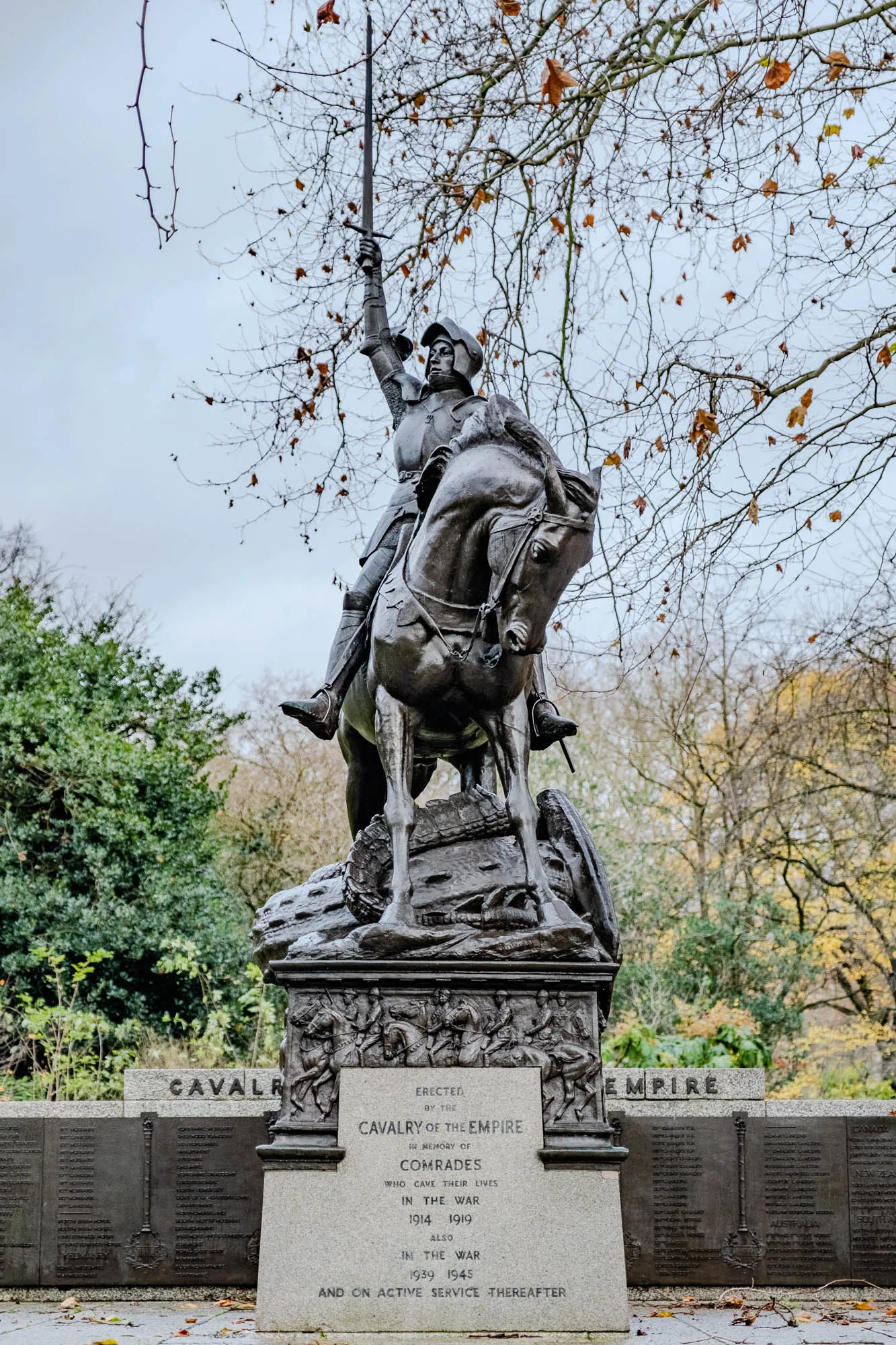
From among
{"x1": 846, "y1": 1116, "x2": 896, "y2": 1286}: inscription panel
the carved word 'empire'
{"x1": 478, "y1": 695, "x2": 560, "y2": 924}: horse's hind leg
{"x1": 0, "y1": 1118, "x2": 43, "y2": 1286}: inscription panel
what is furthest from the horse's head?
{"x1": 0, "y1": 1118, "x2": 43, "y2": 1286}: inscription panel

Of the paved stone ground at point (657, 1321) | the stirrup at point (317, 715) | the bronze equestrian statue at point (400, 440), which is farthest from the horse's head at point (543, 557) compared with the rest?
the paved stone ground at point (657, 1321)

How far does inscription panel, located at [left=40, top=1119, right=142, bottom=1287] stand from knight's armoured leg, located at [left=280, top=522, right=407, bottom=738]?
2.95 meters

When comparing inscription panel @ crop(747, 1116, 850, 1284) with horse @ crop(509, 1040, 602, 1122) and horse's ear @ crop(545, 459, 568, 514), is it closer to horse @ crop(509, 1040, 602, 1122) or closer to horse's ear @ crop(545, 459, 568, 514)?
horse @ crop(509, 1040, 602, 1122)

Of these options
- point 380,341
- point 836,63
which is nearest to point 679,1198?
point 380,341

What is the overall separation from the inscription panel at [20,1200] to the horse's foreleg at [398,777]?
127 inches

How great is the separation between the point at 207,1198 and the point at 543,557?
4.60 m

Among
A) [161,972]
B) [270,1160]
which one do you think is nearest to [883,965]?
[161,972]

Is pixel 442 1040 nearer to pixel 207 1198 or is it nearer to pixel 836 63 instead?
pixel 207 1198

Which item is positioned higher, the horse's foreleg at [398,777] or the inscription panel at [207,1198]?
the horse's foreleg at [398,777]

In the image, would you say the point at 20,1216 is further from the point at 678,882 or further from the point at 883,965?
the point at 883,965

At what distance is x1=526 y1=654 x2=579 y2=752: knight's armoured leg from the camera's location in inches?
291

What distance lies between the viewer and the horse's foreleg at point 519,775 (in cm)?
690

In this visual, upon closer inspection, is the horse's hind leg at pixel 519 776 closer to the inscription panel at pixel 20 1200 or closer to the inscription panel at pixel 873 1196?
the inscription panel at pixel 873 1196

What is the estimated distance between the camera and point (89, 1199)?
834cm
